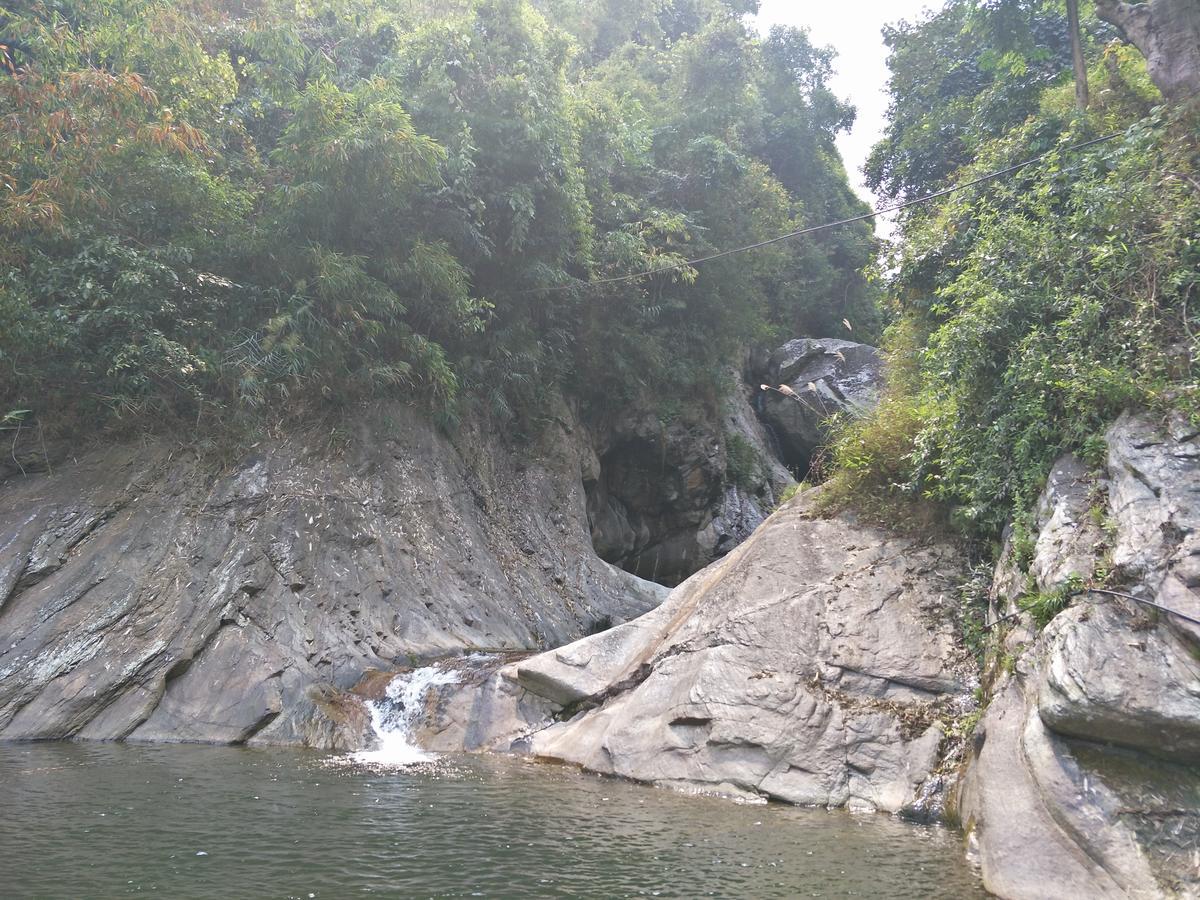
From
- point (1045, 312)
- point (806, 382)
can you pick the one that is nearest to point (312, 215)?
point (1045, 312)

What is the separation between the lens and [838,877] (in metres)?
6.00

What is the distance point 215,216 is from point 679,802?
12146 mm

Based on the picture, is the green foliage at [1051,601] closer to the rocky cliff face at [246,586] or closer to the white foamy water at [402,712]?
the white foamy water at [402,712]

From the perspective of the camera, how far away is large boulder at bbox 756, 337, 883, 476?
28.5 meters

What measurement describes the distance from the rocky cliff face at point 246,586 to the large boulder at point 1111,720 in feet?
26.7

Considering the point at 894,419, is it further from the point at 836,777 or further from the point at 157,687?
the point at 157,687

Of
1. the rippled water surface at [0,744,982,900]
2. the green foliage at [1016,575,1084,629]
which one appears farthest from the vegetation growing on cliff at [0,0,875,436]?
the green foliage at [1016,575,1084,629]

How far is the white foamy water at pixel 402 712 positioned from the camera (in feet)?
36.7

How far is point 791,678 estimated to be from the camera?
9156 millimetres

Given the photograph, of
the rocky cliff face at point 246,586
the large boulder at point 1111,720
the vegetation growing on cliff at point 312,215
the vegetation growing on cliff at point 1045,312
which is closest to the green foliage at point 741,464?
the vegetation growing on cliff at point 312,215

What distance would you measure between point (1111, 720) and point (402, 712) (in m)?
8.70

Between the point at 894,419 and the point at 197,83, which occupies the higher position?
the point at 197,83

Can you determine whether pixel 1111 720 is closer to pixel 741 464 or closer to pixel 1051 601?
pixel 1051 601

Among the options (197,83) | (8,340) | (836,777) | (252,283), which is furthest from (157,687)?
(197,83)
